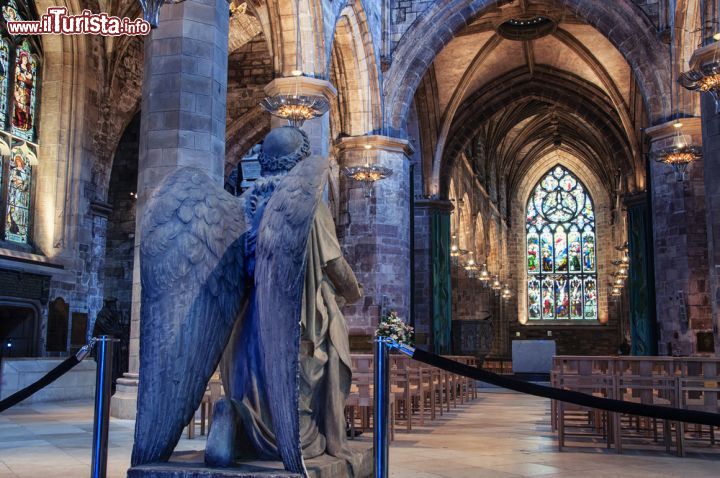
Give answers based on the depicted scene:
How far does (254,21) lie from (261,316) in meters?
16.6

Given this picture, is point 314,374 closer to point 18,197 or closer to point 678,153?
point 678,153

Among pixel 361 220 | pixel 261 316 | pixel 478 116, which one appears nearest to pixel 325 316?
pixel 261 316

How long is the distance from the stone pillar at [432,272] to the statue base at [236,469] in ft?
56.5

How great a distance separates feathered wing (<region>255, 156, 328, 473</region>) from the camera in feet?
9.80

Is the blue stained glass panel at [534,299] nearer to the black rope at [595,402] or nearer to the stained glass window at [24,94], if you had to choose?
the stained glass window at [24,94]

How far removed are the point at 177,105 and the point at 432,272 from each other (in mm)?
14007

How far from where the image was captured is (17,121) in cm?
1416

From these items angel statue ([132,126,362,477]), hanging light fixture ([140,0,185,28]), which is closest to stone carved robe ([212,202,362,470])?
angel statue ([132,126,362,477])

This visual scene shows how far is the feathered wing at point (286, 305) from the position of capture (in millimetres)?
2988

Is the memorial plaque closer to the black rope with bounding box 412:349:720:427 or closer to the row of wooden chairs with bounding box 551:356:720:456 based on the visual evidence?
the row of wooden chairs with bounding box 551:356:720:456

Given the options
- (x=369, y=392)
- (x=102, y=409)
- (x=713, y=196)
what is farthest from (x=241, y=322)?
(x=713, y=196)

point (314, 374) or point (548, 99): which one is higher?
point (548, 99)

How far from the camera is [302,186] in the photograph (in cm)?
310

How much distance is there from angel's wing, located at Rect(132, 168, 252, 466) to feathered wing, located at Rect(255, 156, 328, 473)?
0.22m
